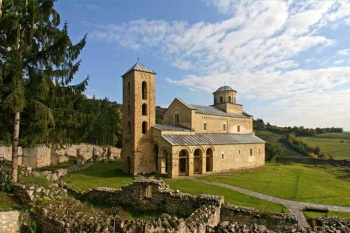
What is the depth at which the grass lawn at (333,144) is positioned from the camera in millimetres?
64838

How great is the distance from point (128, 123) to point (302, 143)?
62195mm

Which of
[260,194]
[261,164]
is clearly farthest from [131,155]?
[261,164]

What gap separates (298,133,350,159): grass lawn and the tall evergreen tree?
66658mm

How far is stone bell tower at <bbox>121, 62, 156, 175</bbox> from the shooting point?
29.0 metres

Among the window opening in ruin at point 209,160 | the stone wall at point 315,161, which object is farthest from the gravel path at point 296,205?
the stone wall at point 315,161

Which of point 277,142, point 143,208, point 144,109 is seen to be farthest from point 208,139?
point 277,142

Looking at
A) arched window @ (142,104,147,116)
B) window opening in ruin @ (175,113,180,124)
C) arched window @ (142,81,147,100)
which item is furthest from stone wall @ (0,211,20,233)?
window opening in ruin @ (175,113,180,124)

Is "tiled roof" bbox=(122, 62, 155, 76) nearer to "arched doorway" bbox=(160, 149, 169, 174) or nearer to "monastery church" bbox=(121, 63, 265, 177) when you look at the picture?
"monastery church" bbox=(121, 63, 265, 177)

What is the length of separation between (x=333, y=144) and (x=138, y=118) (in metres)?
70.9

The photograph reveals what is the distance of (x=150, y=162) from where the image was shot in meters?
Answer: 29.8

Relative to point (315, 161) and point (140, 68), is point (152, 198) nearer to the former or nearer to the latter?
point (140, 68)

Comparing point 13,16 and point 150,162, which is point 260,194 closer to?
point 150,162

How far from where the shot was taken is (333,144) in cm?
7600

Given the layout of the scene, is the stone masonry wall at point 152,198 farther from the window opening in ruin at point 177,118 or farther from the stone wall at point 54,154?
the window opening in ruin at point 177,118
